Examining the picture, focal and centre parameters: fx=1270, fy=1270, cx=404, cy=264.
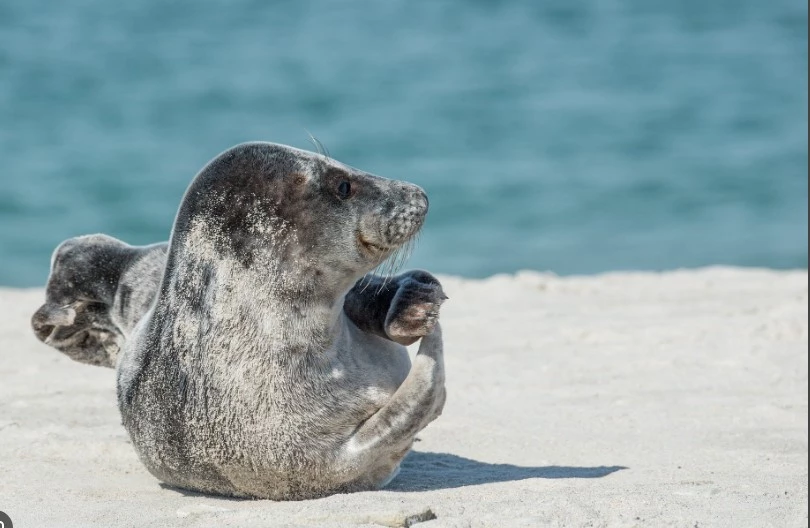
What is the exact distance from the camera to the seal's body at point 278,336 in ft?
14.9

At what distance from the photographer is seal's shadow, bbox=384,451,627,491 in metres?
5.07

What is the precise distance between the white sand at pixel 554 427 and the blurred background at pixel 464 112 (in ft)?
22.3

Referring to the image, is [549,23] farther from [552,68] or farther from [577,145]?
[577,145]

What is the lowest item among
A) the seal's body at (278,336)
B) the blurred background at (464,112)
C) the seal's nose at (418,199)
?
the seal's body at (278,336)

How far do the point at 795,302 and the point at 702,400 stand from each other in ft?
7.85

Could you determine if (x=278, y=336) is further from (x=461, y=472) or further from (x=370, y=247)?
(x=461, y=472)

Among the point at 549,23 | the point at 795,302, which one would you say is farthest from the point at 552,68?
the point at 795,302

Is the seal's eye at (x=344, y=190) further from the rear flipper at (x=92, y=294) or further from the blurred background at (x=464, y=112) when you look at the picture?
the blurred background at (x=464, y=112)

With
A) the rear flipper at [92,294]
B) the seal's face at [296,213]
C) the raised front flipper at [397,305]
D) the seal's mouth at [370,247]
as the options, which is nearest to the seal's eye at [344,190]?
the seal's face at [296,213]

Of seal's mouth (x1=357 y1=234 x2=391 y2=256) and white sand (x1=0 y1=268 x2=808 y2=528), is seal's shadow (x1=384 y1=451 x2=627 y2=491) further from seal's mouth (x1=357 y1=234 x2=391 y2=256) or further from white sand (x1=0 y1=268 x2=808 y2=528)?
seal's mouth (x1=357 y1=234 x2=391 y2=256)

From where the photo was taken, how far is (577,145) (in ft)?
71.9

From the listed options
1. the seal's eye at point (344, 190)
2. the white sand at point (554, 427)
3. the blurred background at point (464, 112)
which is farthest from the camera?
the blurred background at point (464, 112)

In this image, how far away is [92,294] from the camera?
589 centimetres

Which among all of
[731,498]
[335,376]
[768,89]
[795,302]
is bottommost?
[731,498]
